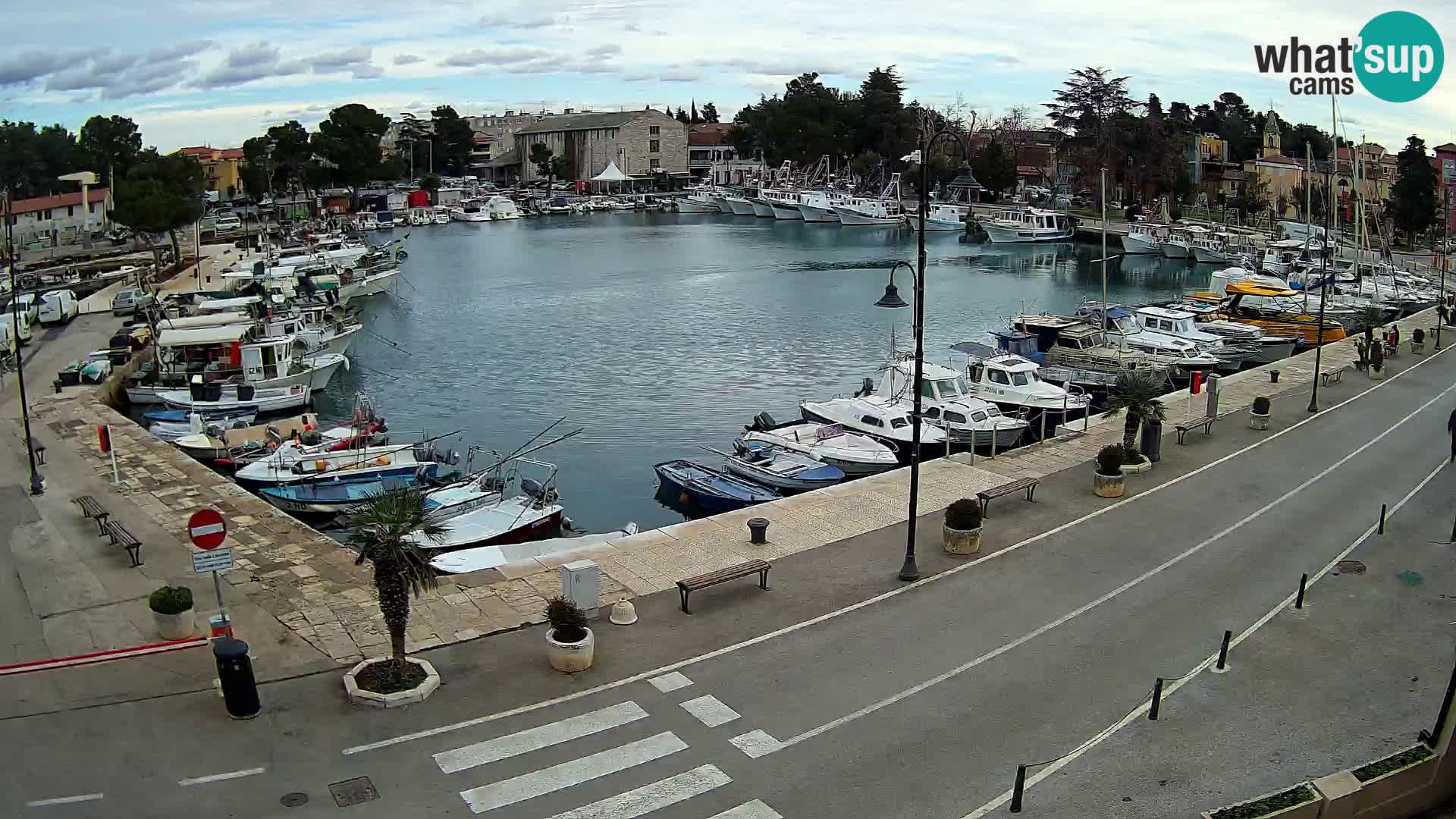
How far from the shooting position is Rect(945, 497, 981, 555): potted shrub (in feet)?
66.4

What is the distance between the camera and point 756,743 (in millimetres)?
13656

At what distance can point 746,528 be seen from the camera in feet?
72.6

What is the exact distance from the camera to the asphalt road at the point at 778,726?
12375 mm

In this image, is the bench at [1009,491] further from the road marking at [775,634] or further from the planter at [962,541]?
the planter at [962,541]

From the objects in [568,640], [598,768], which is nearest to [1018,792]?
[598,768]

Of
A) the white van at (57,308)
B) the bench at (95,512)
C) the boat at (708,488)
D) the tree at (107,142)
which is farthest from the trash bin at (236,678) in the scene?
the tree at (107,142)

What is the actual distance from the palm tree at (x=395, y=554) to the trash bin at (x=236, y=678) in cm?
174

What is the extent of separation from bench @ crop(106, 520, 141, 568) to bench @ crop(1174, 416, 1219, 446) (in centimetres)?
2348

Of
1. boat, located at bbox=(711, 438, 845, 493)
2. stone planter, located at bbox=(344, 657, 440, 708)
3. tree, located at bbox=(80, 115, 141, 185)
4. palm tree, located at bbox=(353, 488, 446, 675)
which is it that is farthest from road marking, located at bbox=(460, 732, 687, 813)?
tree, located at bbox=(80, 115, 141, 185)

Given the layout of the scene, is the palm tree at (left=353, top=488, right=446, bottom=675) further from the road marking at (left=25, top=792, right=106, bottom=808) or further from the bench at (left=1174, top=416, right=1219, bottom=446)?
the bench at (left=1174, top=416, right=1219, bottom=446)

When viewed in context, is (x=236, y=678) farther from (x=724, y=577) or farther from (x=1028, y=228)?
(x=1028, y=228)

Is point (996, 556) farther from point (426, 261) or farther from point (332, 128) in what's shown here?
point (332, 128)

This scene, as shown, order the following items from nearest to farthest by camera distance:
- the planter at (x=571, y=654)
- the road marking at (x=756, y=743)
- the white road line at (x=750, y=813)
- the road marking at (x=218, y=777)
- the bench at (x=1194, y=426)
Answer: the white road line at (x=750, y=813), the road marking at (x=218, y=777), the road marking at (x=756, y=743), the planter at (x=571, y=654), the bench at (x=1194, y=426)

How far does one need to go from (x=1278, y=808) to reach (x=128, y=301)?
59.0 meters
